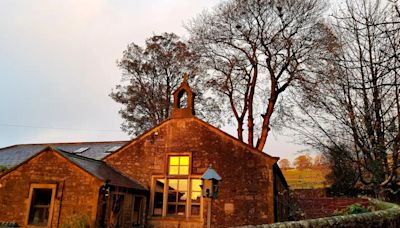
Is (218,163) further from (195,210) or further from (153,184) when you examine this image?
(153,184)

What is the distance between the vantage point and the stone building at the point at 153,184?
1245 cm

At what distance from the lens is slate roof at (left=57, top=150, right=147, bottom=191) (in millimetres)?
12797

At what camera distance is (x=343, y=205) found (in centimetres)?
1631

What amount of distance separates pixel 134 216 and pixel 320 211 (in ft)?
32.5

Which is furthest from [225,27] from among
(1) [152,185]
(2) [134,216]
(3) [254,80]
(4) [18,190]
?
(4) [18,190]

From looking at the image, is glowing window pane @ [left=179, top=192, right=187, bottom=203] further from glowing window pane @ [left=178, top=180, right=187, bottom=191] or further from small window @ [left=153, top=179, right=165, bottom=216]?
small window @ [left=153, top=179, right=165, bottom=216]

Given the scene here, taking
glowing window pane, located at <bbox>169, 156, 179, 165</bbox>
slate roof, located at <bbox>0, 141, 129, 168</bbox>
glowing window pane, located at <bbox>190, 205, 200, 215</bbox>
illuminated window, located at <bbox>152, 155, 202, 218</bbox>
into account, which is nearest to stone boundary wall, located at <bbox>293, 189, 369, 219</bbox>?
glowing window pane, located at <bbox>190, 205, 200, 215</bbox>

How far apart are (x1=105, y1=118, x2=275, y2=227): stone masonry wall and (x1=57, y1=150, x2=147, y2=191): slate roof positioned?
50 cm

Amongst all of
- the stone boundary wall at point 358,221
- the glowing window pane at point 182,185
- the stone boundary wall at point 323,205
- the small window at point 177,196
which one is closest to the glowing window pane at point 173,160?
the small window at point 177,196

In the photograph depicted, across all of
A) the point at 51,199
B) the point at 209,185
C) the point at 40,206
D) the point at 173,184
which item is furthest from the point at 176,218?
the point at 40,206

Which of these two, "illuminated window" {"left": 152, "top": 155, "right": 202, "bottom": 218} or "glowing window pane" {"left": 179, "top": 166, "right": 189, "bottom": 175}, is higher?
"glowing window pane" {"left": 179, "top": 166, "right": 189, "bottom": 175}

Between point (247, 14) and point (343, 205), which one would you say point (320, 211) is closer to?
point (343, 205)

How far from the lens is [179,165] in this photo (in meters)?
14.9

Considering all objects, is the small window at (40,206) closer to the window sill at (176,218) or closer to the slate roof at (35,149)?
the window sill at (176,218)
